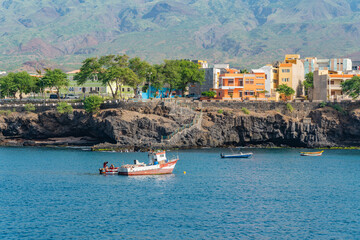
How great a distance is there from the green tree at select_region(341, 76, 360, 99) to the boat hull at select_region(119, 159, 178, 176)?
79.3m

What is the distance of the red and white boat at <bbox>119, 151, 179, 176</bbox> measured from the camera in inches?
3775

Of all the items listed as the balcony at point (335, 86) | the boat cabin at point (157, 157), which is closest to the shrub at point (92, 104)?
the boat cabin at point (157, 157)

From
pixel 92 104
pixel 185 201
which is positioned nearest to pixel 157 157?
pixel 185 201

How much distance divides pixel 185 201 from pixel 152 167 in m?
22.8

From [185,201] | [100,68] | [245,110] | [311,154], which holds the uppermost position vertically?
[100,68]

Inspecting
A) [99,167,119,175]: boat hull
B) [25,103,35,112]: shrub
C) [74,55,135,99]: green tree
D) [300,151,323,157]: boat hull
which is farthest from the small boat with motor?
[25,103,35,112]: shrub

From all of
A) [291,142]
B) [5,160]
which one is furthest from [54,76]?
[291,142]

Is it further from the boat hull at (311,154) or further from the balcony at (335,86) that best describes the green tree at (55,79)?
the balcony at (335,86)

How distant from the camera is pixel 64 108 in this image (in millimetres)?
155375

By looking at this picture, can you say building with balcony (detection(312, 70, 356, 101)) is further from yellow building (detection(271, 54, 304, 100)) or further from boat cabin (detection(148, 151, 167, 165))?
boat cabin (detection(148, 151, 167, 165))

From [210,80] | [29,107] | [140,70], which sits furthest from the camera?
[210,80]

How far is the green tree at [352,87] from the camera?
157 m

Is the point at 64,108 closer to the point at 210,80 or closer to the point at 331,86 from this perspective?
the point at 210,80

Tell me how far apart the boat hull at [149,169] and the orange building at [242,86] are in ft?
245
